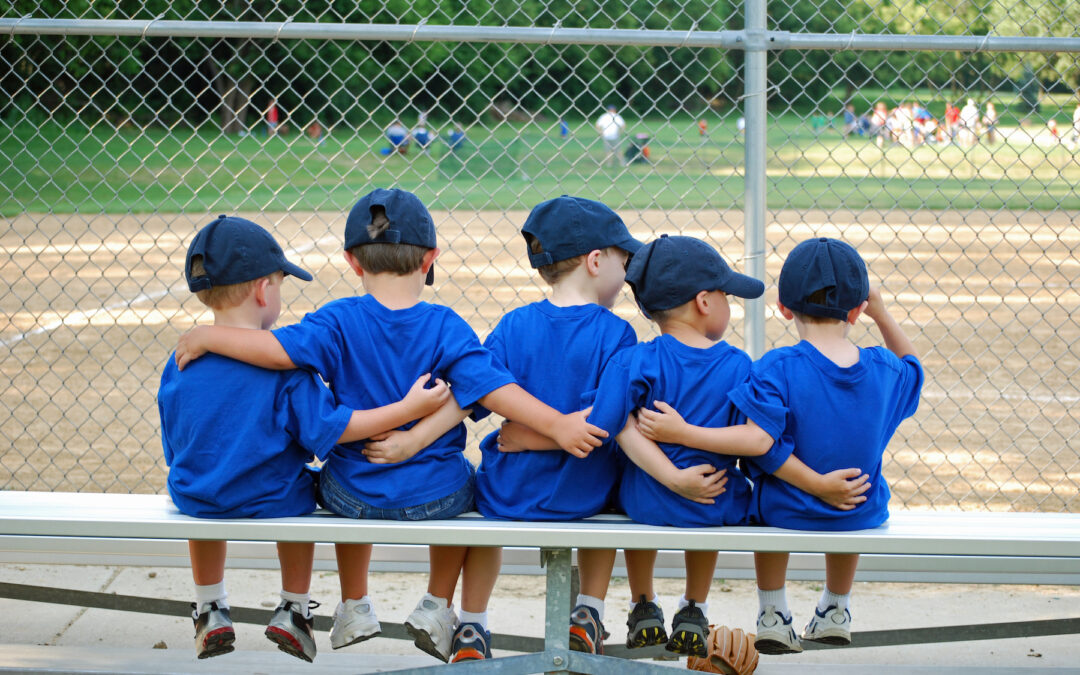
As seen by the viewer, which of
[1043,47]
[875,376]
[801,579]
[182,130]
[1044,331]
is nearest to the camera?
[875,376]

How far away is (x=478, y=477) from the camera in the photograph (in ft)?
9.08

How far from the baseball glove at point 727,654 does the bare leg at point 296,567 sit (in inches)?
43.8

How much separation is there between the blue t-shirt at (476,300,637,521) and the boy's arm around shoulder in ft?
1.76

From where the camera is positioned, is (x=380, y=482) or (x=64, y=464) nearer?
(x=380, y=482)

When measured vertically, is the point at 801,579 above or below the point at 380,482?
below

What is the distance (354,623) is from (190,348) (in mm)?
797

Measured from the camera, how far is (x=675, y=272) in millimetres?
2562

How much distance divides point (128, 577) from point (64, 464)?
6.09 feet

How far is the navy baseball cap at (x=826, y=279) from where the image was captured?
8.21 ft

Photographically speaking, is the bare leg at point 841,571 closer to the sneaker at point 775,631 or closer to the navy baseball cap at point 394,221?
the sneaker at point 775,631

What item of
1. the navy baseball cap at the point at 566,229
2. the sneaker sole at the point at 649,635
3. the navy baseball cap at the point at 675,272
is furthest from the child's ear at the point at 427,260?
the sneaker sole at the point at 649,635

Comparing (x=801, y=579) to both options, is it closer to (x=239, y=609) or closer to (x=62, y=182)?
(x=239, y=609)

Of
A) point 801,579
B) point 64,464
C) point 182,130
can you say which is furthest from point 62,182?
point 801,579

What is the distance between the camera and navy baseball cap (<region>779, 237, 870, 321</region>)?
2504 millimetres
